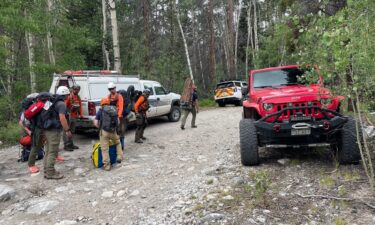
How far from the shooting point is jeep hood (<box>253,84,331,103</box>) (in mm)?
5980

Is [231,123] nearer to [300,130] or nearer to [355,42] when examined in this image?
[300,130]

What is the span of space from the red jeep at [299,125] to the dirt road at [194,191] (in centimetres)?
40

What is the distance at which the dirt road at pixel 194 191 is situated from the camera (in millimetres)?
4613

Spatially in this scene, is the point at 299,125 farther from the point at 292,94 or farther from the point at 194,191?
the point at 194,191

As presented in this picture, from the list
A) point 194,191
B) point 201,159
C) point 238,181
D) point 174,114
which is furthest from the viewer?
point 174,114

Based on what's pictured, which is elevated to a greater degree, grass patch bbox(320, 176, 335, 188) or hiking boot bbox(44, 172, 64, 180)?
hiking boot bbox(44, 172, 64, 180)

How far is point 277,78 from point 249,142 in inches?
82.5

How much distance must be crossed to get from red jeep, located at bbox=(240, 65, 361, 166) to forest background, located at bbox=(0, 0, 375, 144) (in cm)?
35

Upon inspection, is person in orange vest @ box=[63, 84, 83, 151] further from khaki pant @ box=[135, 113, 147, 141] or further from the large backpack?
the large backpack

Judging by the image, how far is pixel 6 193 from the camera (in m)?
5.90

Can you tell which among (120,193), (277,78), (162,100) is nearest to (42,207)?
(120,193)

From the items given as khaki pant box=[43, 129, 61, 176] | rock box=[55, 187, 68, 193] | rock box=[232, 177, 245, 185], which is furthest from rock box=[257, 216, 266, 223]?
khaki pant box=[43, 129, 61, 176]

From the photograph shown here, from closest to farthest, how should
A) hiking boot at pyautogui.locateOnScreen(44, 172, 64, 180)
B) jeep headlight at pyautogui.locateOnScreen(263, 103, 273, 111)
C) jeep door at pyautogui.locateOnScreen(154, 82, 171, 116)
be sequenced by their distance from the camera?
jeep headlight at pyautogui.locateOnScreen(263, 103, 273, 111) → hiking boot at pyautogui.locateOnScreen(44, 172, 64, 180) → jeep door at pyautogui.locateOnScreen(154, 82, 171, 116)

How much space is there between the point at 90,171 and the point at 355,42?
5452mm
